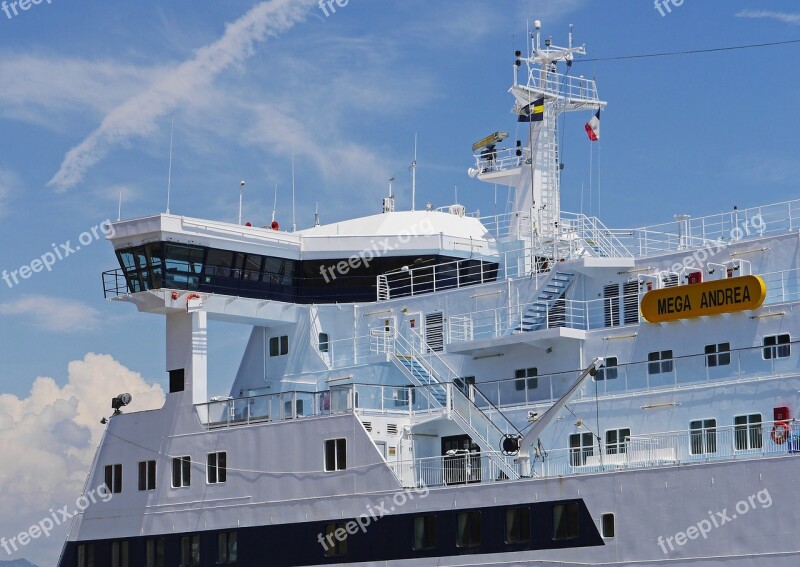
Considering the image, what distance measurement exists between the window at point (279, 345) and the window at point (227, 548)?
6.90 meters

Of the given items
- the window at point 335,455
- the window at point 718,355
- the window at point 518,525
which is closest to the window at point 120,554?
the window at point 335,455

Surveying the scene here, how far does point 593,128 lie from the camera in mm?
46188

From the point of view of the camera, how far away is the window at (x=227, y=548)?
40938 mm

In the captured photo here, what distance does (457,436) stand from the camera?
4019 cm

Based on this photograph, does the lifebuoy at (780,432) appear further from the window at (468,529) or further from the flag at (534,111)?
the flag at (534,111)

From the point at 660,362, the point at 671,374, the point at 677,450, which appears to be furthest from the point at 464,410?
the point at 677,450

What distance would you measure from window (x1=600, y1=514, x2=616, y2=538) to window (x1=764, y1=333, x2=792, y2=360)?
563cm

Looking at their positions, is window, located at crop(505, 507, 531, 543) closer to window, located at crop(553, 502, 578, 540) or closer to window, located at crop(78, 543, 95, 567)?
window, located at crop(553, 502, 578, 540)

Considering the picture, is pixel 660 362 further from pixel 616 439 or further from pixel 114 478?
pixel 114 478

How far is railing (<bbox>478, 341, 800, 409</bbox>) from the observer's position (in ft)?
116

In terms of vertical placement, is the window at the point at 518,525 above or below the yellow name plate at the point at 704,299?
below

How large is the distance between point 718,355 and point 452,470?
24.9 ft

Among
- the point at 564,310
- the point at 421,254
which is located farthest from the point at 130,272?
the point at 564,310

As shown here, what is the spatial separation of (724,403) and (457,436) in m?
8.15
